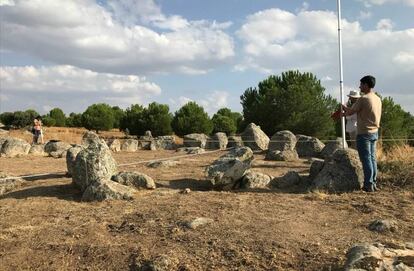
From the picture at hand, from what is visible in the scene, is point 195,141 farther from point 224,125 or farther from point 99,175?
point 224,125

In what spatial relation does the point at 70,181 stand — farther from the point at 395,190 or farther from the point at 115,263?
the point at 395,190

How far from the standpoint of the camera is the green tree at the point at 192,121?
34.9 meters

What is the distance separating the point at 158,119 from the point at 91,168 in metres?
27.1

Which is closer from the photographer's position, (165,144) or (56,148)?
(56,148)

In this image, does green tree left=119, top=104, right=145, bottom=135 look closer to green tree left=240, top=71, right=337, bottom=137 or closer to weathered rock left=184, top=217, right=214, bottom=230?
green tree left=240, top=71, right=337, bottom=137

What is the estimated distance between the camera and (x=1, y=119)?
60781 millimetres

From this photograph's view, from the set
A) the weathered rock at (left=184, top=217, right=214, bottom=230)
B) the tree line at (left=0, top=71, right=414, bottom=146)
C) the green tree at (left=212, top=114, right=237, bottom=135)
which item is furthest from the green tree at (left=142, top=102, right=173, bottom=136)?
the weathered rock at (left=184, top=217, right=214, bottom=230)

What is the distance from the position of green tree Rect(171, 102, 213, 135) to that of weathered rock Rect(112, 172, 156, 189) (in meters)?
25.4

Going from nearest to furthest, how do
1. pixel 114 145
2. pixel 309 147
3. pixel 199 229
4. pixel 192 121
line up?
pixel 199 229
pixel 309 147
pixel 114 145
pixel 192 121

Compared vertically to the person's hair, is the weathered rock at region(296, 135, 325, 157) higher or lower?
lower

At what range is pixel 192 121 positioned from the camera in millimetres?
35125

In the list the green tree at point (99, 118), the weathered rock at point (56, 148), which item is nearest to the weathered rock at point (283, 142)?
the weathered rock at point (56, 148)

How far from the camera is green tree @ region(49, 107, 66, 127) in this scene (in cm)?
5958

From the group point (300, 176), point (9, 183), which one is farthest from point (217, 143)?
point (9, 183)
